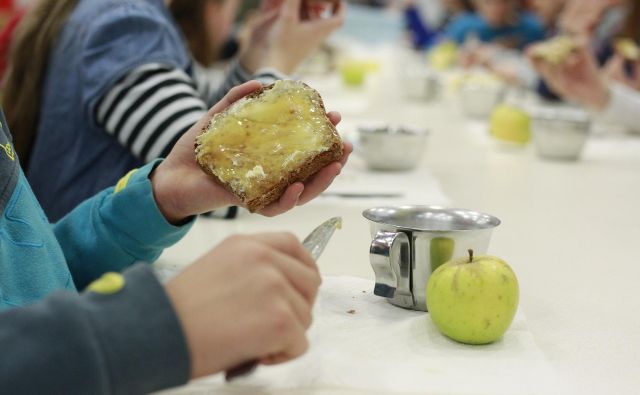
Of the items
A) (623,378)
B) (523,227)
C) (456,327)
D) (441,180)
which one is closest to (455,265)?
(456,327)

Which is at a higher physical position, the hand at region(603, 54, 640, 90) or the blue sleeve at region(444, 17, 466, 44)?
the hand at region(603, 54, 640, 90)

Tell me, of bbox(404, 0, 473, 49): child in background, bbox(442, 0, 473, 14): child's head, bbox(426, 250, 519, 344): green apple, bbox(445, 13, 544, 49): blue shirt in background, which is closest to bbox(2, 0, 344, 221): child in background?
bbox(426, 250, 519, 344): green apple

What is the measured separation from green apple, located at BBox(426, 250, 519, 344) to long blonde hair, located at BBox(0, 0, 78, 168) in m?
0.78

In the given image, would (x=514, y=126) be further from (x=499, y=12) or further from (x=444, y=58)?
(x=499, y=12)

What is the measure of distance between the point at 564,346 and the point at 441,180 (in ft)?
2.68

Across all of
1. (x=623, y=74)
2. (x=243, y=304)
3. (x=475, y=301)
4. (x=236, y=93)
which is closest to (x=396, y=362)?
(x=475, y=301)

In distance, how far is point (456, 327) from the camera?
2.37 ft

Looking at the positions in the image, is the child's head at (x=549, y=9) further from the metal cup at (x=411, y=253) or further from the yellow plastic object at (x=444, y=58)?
the metal cup at (x=411, y=253)

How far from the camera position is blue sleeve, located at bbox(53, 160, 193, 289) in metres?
0.86

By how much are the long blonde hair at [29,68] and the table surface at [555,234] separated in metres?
0.32

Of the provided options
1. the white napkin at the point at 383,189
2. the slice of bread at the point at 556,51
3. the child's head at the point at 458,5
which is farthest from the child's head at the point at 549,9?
the white napkin at the point at 383,189

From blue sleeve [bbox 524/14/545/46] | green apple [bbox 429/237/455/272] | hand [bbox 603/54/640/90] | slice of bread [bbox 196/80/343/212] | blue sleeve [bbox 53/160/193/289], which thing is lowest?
blue sleeve [bbox 524/14/545/46]

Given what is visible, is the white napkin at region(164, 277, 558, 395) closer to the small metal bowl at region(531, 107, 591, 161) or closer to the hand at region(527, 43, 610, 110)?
the small metal bowl at region(531, 107, 591, 161)

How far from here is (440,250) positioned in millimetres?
792
